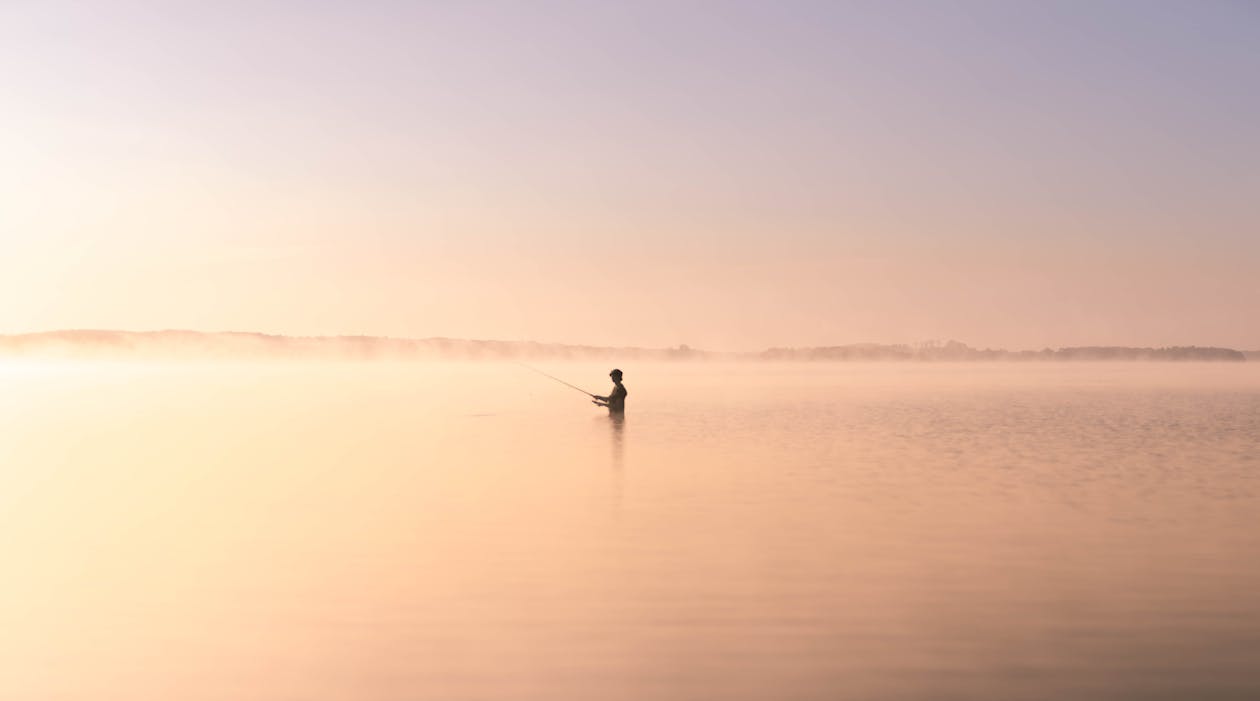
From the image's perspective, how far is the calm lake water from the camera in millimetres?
10102

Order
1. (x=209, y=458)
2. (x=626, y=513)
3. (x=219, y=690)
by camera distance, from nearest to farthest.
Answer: (x=219, y=690)
(x=626, y=513)
(x=209, y=458)

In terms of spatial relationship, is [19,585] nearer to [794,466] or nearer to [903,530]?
[903,530]

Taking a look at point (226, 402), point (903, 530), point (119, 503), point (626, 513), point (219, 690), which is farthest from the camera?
point (226, 402)

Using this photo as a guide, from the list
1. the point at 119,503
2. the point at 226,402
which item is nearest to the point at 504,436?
the point at 119,503

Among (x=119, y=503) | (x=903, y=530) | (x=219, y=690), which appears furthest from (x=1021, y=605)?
(x=119, y=503)

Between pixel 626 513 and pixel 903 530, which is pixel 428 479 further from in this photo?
pixel 903 530

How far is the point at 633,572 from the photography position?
47.3 ft

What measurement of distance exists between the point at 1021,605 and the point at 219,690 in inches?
320

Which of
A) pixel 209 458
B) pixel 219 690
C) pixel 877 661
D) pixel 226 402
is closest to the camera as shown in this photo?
pixel 219 690

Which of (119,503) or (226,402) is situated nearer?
(119,503)

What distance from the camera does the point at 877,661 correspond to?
1040cm

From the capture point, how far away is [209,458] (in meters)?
29.7

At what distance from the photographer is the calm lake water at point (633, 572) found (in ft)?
33.1

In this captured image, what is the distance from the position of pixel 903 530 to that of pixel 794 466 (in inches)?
362
